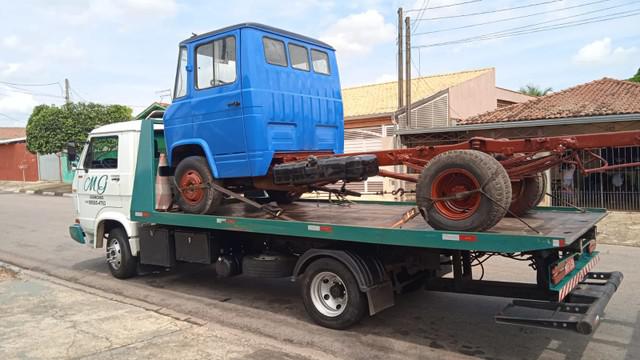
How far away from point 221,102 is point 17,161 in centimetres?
4179

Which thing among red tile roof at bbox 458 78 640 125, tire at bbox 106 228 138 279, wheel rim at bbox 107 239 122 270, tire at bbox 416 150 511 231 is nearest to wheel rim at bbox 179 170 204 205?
tire at bbox 106 228 138 279

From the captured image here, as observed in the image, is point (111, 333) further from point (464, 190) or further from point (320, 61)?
point (320, 61)

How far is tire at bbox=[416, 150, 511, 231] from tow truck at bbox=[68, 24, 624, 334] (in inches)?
0.5

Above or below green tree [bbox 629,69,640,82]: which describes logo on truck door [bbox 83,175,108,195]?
below

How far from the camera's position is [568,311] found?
4.43 meters

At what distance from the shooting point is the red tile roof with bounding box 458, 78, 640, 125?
16344mm

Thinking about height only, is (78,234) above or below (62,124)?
below

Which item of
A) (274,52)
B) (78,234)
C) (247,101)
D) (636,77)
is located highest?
(636,77)

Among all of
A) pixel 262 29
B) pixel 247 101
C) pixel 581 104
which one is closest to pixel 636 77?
pixel 581 104

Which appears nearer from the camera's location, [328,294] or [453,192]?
[453,192]

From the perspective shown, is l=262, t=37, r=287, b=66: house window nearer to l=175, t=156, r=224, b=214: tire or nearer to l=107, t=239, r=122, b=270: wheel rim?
l=175, t=156, r=224, b=214: tire

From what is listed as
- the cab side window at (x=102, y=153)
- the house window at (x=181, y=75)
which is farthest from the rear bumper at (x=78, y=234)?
the house window at (x=181, y=75)

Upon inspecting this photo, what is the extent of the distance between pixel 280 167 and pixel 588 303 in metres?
3.45

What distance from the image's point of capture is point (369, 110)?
79.1ft
